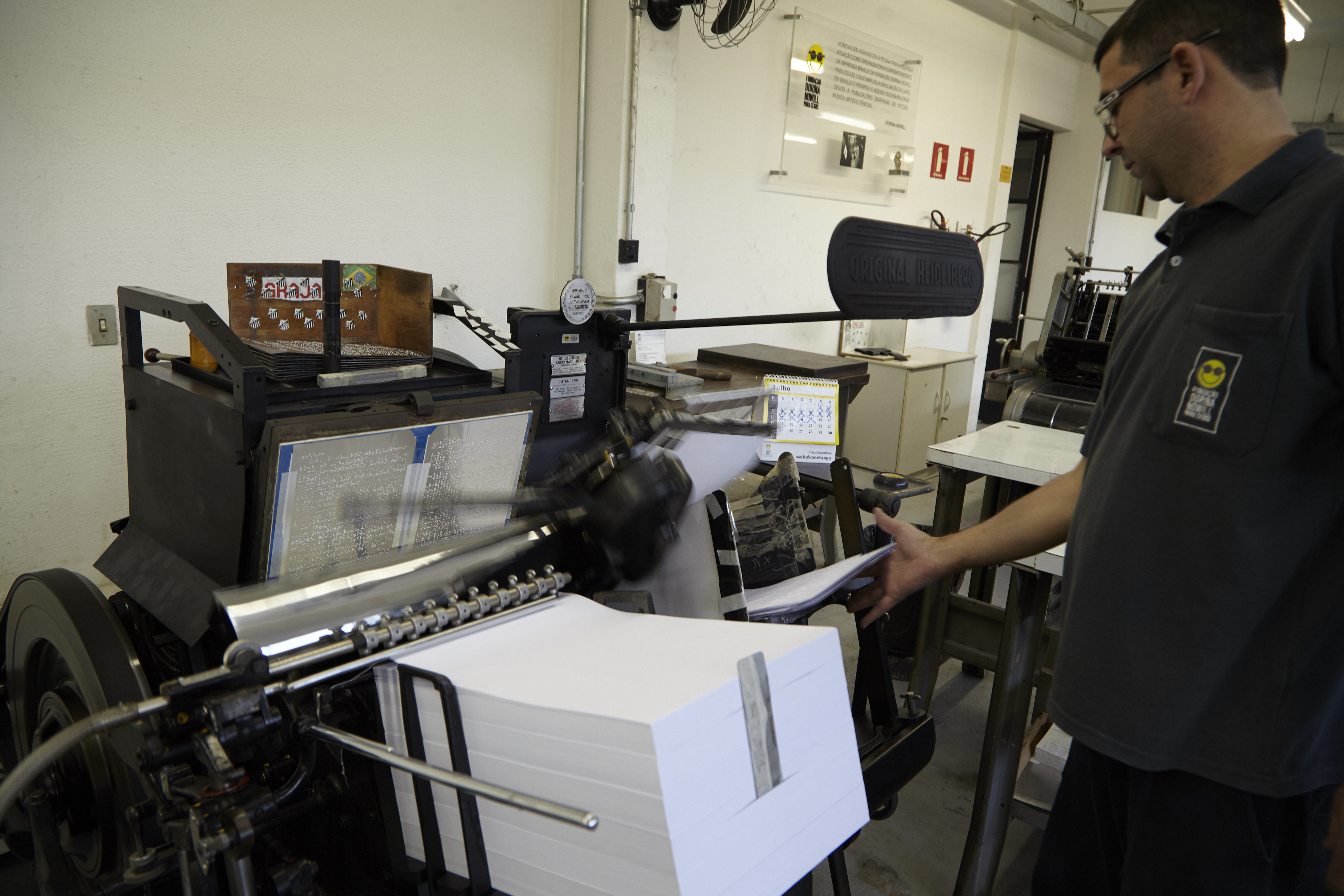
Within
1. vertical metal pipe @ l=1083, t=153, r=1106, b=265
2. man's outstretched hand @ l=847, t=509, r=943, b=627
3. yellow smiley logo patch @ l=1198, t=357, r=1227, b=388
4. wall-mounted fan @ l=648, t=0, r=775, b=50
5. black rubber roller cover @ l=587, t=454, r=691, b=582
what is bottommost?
man's outstretched hand @ l=847, t=509, r=943, b=627

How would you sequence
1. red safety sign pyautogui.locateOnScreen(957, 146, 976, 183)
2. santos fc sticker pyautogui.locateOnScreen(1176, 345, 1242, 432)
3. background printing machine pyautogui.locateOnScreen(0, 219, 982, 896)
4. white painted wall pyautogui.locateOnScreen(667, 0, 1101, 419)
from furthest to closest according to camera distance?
red safety sign pyautogui.locateOnScreen(957, 146, 976, 183)
white painted wall pyautogui.locateOnScreen(667, 0, 1101, 419)
santos fc sticker pyautogui.locateOnScreen(1176, 345, 1242, 432)
background printing machine pyautogui.locateOnScreen(0, 219, 982, 896)

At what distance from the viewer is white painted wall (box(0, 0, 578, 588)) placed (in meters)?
1.90

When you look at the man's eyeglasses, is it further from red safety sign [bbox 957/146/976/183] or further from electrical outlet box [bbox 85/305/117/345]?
red safety sign [bbox 957/146/976/183]

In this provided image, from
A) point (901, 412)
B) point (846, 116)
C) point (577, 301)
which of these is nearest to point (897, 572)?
point (577, 301)

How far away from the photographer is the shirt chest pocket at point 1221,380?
2.68ft

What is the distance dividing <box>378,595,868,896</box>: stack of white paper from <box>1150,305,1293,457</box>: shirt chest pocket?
48 centimetres

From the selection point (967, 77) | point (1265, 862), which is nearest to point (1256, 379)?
point (1265, 862)

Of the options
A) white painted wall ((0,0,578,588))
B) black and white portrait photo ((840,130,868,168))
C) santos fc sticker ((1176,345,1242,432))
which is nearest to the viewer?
santos fc sticker ((1176,345,1242,432))

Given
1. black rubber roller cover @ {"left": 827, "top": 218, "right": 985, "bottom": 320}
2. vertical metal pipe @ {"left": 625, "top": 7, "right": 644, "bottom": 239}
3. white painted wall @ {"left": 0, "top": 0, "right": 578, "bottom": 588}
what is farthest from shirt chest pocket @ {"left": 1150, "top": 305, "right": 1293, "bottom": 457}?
vertical metal pipe @ {"left": 625, "top": 7, "right": 644, "bottom": 239}

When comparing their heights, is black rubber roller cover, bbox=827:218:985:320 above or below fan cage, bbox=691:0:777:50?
below

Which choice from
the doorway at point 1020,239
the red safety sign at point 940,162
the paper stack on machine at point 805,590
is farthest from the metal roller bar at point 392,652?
the doorway at point 1020,239

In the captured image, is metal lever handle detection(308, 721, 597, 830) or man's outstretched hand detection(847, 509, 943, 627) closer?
metal lever handle detection(308, 721, 597, 830)

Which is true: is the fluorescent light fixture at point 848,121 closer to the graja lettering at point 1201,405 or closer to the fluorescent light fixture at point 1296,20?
the fluorescent light fixture at point 1296,20

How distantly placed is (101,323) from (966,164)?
4626mm
